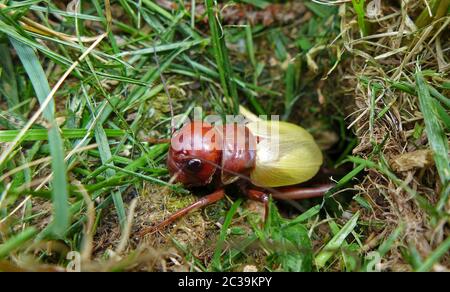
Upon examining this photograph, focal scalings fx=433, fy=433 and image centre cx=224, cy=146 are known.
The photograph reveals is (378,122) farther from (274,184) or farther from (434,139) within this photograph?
(274,184)

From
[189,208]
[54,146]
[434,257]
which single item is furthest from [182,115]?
[434,257]

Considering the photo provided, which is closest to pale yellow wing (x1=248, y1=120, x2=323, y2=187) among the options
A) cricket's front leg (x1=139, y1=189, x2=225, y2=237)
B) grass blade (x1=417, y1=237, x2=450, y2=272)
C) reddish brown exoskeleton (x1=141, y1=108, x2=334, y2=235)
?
reddish brown exoskeleton (x1=141, y1=108, x2=334, y2=235)

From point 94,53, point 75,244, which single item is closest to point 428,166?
point 75,244

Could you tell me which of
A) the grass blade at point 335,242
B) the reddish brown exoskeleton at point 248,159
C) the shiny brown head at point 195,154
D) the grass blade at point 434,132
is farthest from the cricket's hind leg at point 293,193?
the grass blade at point 434,132

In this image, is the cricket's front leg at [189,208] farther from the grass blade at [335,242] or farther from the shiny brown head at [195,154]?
the grass blade at [335,242]

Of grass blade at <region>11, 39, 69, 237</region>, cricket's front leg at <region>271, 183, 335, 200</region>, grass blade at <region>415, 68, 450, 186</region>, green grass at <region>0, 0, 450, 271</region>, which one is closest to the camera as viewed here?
grass blade at <region>11, 39, 69, 237</region>

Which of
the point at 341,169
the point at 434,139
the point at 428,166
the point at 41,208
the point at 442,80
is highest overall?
Result: the point at 442,80

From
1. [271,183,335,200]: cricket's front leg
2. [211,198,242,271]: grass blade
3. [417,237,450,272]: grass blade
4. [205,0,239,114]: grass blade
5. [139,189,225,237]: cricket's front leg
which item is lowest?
[271,183,335,200]: cricket's front leg

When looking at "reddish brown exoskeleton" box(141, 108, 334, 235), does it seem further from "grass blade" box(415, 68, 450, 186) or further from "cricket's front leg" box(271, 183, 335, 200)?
"grass blade" box(415, 68, 450, 186)
